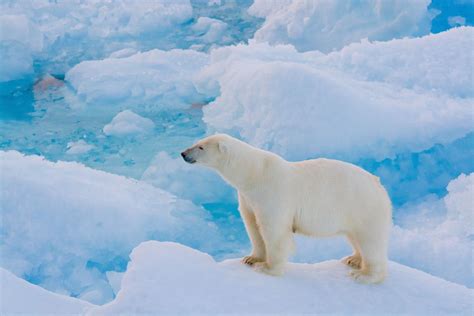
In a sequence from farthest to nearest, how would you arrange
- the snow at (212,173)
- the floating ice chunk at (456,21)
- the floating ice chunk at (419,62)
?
the floating ice chunk at (456,21), the floating ice chunk at (419,62), the snow at (212,173)

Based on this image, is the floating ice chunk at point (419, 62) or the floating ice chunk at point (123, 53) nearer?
the floating ice chunk at point (419, 62)

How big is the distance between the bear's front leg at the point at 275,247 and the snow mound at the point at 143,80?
223 inches

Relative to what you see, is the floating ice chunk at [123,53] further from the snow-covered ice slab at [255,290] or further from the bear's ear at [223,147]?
the snow-covered ice slab at [255,290]

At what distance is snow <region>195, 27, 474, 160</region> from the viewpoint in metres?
5.63

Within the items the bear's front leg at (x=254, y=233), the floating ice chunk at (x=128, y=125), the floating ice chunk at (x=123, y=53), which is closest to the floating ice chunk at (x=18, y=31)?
the floating ice chunk at (x=123, y=53)

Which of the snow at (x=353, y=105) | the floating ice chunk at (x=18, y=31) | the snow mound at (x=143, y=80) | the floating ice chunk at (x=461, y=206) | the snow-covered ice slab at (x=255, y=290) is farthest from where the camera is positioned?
the floating ice chunk at (x=18, y=31)

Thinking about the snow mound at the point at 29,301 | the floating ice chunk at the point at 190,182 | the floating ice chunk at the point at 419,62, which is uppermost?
the floating ice chunk at the point at 419,62

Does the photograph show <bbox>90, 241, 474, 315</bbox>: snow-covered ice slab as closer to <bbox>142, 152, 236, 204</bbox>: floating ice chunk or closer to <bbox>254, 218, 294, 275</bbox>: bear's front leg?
<bbox>254, 218, 294, 275</bbox>: bear's front leg

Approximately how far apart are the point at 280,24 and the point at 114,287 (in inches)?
280

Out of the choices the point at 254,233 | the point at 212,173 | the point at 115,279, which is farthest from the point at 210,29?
the point at 254,233

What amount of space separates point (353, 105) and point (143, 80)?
3.63 m

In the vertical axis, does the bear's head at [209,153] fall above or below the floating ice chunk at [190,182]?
above

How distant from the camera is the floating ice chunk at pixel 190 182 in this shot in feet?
19.1

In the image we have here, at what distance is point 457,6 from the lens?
10602 mm
